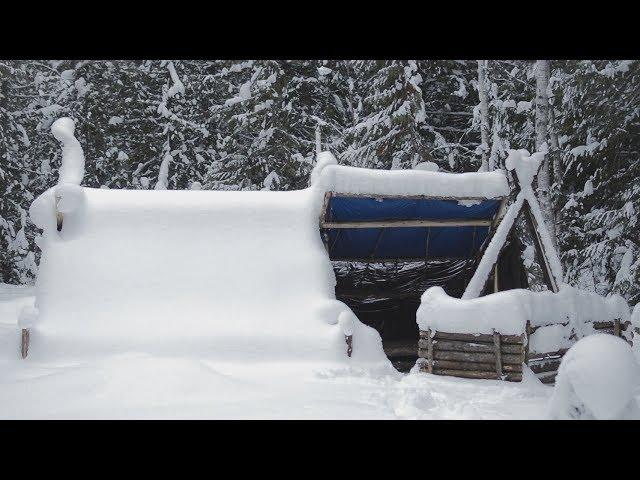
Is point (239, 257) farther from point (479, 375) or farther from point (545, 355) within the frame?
point (545, 355)

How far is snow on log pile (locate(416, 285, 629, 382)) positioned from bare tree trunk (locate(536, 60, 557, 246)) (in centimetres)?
559

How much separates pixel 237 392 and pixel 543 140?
10941 millimetres

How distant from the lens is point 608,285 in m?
16.8

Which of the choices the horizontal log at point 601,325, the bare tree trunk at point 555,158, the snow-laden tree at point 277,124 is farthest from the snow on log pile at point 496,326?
the snow-laden tree at point 277,124

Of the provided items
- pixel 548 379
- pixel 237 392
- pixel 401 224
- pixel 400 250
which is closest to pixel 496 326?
pixel 548 379

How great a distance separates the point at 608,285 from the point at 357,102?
12586mm

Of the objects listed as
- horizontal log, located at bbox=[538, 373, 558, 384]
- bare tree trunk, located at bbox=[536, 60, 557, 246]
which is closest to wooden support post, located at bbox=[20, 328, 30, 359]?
horizontal log, located at bbox=[538, 373, 558, 384]

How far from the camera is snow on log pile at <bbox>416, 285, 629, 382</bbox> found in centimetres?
766

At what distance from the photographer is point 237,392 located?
6387 mm

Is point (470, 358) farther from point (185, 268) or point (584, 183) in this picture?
point (584, 183)

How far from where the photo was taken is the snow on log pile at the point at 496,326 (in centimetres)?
766

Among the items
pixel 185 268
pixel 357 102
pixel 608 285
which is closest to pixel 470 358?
pixel 185 268

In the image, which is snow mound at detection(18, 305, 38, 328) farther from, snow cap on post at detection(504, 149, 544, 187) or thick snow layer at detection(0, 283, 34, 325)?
A: snow cap on post at detection(504, 149, 544, 187)

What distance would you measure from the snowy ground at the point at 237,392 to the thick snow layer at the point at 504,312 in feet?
2.29
